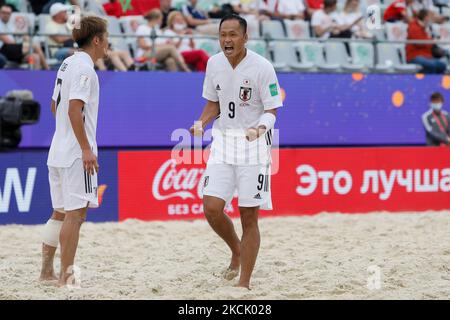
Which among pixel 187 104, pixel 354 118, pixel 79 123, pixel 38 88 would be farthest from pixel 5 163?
pixel 354 118

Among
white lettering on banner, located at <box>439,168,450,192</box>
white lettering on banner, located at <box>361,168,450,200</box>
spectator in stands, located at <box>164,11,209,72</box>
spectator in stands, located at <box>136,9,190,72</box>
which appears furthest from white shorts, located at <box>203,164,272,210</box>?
white lettering on banner, located at <box>439,168,450,192</box>

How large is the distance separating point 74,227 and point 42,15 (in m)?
6.57

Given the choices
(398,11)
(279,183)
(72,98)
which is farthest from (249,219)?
(398,11)

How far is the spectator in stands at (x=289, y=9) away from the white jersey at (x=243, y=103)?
782 cm

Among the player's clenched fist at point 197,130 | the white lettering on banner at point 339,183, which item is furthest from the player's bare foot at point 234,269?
the white lettering on banner at point 339,183

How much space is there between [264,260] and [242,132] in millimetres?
1911

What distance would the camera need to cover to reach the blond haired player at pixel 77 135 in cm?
604

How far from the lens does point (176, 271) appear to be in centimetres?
731

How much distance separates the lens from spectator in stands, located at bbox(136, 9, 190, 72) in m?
12.5

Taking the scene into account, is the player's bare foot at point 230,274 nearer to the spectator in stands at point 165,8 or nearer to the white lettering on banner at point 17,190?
the white lettering on banner at point 17,190

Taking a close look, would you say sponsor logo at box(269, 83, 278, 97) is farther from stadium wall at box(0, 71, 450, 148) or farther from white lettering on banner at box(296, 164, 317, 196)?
stadium wall at box(0, 71, 450, 148)

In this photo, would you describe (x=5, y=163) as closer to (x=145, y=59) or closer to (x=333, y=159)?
(x=145, y=59)

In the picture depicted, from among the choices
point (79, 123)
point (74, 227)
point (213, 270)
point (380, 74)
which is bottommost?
point (213, 270)

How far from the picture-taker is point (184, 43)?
1281 cm
